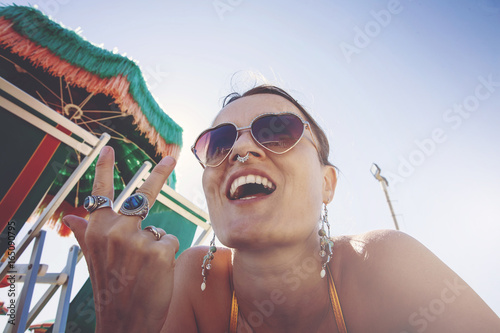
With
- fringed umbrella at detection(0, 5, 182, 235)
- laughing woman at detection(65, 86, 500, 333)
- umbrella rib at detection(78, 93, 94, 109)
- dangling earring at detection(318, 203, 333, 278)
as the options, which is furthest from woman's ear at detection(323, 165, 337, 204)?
umbrella rib at detection(78, 93, 94, 109)

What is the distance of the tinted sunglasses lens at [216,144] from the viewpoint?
149cm

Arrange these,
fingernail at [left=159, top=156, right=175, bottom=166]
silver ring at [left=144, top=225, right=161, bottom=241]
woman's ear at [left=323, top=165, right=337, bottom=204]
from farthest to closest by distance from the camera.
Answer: woman's ear at [left=323, top=165, right=337, bottom=204], fingernail at [left=159, top=156, right=175, bottom=166], silver ring at [left=144, top=225, right=161, bottom=241]

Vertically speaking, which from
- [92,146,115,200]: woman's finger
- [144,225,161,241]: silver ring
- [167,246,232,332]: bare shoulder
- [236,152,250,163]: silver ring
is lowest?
[167,246,232,332]: bare shoulder

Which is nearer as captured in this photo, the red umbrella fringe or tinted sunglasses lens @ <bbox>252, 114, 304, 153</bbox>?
tinted sunglasses lens @ <bbox>252, 114, 304, 153</bbox>

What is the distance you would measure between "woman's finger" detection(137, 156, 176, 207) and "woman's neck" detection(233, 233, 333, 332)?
57cm

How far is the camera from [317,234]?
59.9 inches

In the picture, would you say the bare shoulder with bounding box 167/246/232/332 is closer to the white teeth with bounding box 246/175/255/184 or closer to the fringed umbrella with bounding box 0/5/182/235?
the white teeth with bounding box 246/175/255/184

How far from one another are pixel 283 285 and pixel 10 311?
92.0 inches

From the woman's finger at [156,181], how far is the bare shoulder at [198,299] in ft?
2.47

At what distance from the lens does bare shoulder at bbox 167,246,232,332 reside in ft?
4.54

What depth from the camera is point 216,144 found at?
61.2 inches

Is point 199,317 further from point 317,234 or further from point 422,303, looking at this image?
point 422,303

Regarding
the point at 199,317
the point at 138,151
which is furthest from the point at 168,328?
the point at 138,151

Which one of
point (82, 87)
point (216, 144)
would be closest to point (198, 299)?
point (216, 144)
